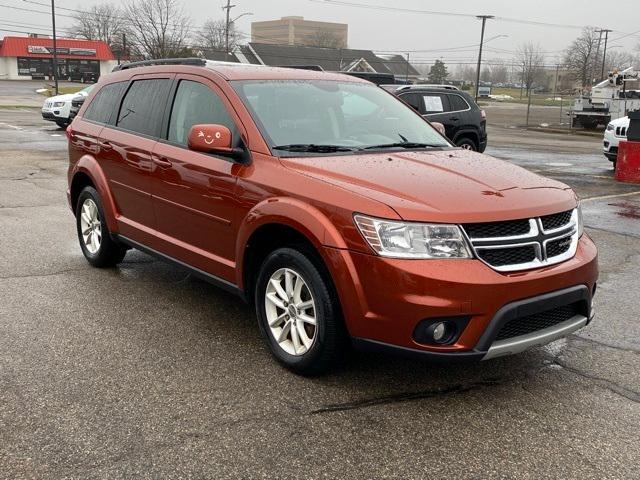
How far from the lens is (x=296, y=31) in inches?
5221

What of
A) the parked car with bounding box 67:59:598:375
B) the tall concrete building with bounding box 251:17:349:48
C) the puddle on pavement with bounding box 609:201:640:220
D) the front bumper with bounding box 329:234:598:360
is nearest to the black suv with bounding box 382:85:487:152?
the puddle on pavement with bounding box 609:201:640:220

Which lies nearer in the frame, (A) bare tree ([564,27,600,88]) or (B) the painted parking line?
(B) the painted parking line

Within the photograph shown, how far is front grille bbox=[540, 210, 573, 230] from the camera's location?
3513 mm

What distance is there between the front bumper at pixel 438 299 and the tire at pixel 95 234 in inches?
120

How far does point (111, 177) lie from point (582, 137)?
26443mm

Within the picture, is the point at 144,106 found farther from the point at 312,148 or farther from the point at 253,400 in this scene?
the point at 253,400

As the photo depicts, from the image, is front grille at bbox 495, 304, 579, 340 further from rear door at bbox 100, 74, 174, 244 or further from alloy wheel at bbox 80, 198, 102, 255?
alloy wheel at bbox 80, 198, 102, 255

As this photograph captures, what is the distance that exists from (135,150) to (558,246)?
320 cm

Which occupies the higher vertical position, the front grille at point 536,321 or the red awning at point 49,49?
the red awning at point 49,49

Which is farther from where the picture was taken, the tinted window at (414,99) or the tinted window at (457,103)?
the tinted window at (457,103)

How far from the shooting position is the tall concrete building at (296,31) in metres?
129

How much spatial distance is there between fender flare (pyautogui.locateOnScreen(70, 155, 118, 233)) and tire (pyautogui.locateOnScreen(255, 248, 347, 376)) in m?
2.06

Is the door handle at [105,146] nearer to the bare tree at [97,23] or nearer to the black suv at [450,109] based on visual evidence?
the black suv at [450,109]

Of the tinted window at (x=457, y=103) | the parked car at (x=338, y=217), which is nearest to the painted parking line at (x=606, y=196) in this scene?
the tinted window at (x=457, y=103)
